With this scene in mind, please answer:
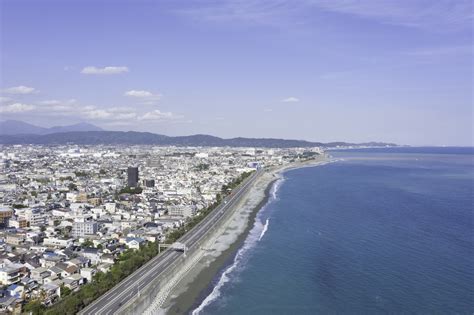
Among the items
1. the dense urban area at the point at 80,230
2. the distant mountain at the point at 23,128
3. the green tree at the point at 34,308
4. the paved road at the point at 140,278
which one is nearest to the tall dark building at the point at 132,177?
the dense urban area at the point at 80,230

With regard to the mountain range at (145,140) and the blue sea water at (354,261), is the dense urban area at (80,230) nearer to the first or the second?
the blue sea water at (354,261)

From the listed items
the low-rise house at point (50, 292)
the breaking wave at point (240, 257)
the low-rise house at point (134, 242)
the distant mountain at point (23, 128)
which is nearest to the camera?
the low-rise house at point (50, 292)

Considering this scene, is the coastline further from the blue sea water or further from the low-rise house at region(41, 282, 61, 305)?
the low-rise house at region(41, 282, 61, 305)

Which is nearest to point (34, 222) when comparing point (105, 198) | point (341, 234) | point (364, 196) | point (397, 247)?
point (105, 198)

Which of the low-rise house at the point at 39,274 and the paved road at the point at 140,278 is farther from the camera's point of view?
the low-rise house at the point at 39,274

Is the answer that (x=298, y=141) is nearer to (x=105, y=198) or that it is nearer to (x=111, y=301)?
(x=105, y=198)

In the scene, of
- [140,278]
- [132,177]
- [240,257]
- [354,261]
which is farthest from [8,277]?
[132,177]

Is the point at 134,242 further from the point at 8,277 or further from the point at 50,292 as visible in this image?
the point at 50,292
